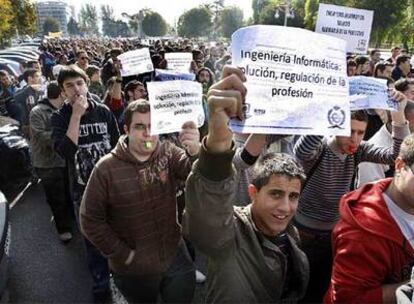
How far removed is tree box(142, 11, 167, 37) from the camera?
103688mm

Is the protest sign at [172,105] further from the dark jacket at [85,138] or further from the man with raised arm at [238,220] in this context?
the dark jacket at [85,138]

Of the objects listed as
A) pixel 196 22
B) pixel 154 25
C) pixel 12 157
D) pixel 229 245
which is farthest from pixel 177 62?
pixel 154 25

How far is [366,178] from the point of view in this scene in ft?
10.9

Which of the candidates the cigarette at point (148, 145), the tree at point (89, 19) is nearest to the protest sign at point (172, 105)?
the cigarette at point (148, 145)

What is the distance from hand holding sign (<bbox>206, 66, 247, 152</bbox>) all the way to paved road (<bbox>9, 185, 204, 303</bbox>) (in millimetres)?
2599

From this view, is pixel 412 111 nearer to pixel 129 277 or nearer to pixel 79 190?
pixel 129 277

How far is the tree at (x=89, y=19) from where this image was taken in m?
143

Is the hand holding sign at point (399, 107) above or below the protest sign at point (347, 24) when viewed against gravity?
below

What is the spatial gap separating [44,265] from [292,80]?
3555mm

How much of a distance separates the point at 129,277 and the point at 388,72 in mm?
5952

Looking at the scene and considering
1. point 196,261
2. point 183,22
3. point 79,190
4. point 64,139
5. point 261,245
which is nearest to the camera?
point 261,245

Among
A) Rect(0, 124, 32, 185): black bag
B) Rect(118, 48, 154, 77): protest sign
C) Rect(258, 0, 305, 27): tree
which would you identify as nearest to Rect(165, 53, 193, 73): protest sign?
Rect(118, 48, 154, 77): protest sign

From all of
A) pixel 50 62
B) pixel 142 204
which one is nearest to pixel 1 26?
pixel 50 62

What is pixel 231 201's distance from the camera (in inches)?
60.9
